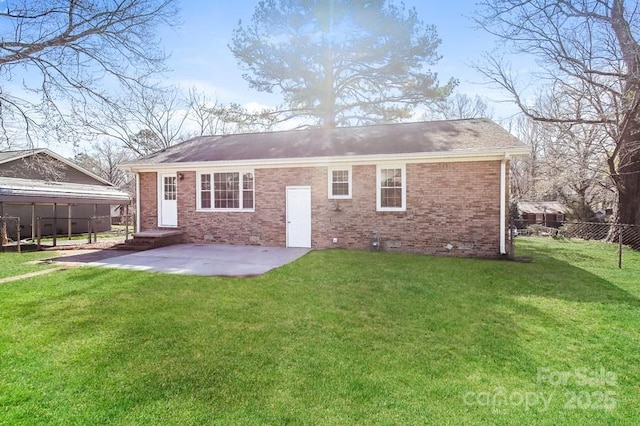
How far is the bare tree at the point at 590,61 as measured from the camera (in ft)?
40.0

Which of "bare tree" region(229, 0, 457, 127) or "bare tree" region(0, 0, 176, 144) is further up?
"bare tree" region(229, 0, 457, 127)

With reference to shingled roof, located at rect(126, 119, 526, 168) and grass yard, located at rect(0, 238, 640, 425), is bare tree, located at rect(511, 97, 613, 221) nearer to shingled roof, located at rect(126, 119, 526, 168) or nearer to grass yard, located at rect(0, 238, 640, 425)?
shingled roof, located at rect(126, 119, 526, 168)

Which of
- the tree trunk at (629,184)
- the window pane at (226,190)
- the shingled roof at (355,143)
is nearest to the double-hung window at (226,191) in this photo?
the window pane at (226,190)

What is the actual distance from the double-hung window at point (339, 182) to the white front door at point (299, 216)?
0.78 metres

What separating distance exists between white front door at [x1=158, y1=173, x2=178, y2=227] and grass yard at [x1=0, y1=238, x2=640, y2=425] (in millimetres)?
5930

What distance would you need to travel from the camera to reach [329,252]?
33.5 ft

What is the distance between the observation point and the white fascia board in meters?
9.59

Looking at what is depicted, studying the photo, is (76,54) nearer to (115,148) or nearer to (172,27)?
(172,27)

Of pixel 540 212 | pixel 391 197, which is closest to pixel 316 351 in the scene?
pixel 391 197

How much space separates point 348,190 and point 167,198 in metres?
6.90

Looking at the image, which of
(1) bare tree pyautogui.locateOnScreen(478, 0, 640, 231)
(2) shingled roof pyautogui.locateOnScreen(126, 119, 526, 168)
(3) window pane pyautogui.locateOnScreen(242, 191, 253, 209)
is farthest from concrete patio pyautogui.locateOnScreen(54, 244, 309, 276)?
(1) bare tree pyautogui.locateOnScreen(478, 0, 640, 231)

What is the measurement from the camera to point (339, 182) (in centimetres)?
1119

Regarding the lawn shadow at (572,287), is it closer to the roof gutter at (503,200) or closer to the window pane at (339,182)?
the roof gutter at (503,200)

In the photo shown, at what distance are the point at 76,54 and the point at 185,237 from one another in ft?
21.3
